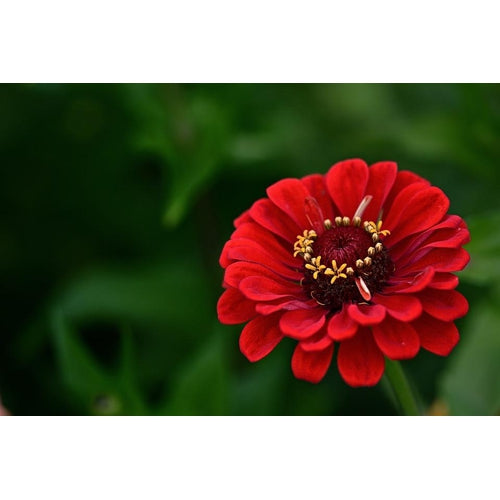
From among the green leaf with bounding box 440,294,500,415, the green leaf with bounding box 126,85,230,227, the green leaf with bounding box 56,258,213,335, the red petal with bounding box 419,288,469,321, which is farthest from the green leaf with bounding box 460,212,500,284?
the green leaf with bounding box 56,258,213,335

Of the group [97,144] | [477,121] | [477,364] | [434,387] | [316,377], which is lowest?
[434,387]

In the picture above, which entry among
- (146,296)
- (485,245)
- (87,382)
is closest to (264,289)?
(485,245)

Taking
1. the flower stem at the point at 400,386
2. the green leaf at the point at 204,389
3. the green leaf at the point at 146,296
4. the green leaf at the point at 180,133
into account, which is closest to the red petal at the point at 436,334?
the flower stem at the point at 400,386

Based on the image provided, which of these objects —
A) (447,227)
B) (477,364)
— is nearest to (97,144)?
(477,364)

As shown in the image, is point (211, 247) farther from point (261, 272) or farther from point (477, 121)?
point (261, 272)
